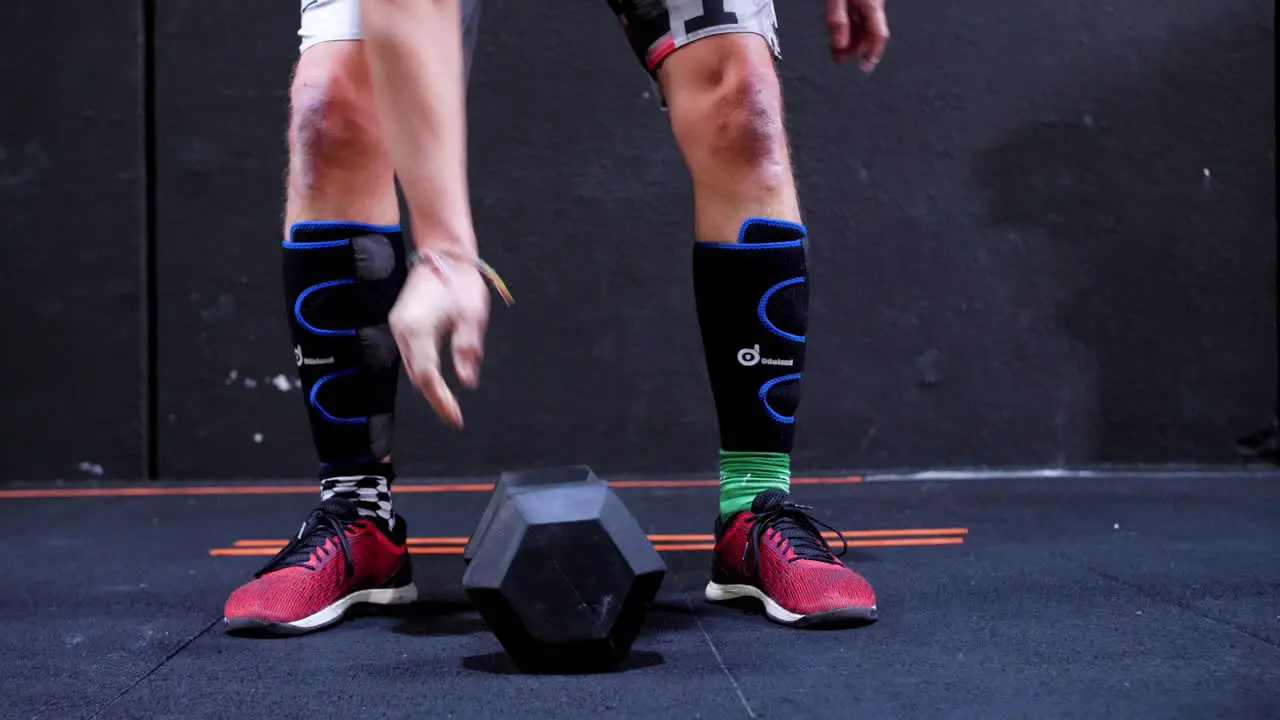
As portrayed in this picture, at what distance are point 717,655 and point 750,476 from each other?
0.35 m

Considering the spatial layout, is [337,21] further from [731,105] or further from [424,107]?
[424,107]

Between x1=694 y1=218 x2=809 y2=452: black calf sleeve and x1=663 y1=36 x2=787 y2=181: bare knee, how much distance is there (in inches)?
3.6

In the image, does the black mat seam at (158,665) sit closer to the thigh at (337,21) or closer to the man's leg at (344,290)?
the man's leg at (344,290)

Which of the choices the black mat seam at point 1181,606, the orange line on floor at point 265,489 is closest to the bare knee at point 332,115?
the black mat seam at point 1181,606

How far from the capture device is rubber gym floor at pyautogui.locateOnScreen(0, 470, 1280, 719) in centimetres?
93

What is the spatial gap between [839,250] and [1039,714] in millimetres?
2048

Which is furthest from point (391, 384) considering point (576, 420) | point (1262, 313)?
point (1262, 313)

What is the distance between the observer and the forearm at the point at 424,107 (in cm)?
83

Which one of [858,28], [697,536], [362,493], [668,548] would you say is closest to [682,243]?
[697,536]

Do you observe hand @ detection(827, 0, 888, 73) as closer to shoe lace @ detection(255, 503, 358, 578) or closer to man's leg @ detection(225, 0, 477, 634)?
man's leg @ detection(225, 0, 477, 634)

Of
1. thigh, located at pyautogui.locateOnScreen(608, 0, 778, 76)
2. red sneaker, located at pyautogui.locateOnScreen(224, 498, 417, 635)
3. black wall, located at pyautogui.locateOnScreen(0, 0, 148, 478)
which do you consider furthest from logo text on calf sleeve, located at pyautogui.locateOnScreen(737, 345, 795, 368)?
black wall, located at pyautogui.locateOnScreen(0, 0, 148, 478)

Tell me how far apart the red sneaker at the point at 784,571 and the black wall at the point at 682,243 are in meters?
1.45

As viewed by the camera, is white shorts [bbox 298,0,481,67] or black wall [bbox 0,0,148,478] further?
black wall [bbox 0,0,148,478]

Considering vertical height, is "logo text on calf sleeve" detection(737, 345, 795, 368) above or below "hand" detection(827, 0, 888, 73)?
below
